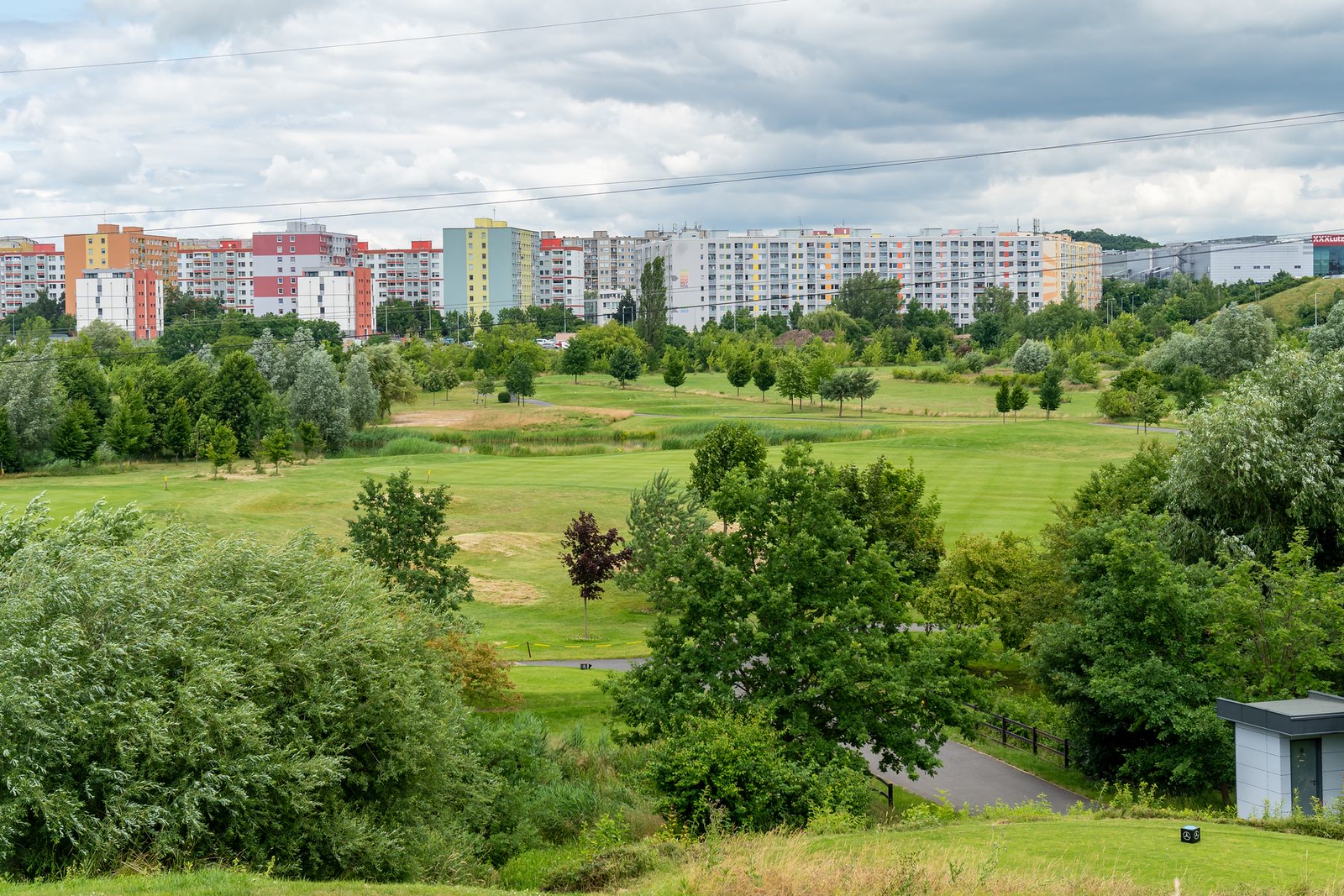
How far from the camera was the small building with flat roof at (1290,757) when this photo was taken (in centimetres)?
1847

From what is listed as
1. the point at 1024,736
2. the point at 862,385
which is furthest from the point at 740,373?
the point at 1024,736

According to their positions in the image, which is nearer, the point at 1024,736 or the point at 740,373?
the point at 1024,736

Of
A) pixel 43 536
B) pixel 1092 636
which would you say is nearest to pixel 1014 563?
pixel 1092 636

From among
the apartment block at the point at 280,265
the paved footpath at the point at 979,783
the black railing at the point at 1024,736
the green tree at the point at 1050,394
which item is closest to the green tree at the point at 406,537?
the paved footpath at the point at 979,783

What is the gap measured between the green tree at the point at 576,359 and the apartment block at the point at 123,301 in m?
92.4

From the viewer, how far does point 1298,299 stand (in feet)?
443

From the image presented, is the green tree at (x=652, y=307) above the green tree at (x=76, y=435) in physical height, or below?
above

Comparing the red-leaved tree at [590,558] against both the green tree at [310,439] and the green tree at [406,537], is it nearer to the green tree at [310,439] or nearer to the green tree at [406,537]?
the green tree at [406,537]

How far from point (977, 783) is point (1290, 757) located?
5.90 m

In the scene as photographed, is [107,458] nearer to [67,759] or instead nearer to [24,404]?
[24,404]

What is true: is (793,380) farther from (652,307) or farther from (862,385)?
(652,307)

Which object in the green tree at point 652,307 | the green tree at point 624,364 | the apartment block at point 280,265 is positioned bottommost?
the green tree at point 624,364

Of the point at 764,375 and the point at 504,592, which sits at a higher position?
the point at 764,375

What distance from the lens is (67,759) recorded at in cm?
1502
